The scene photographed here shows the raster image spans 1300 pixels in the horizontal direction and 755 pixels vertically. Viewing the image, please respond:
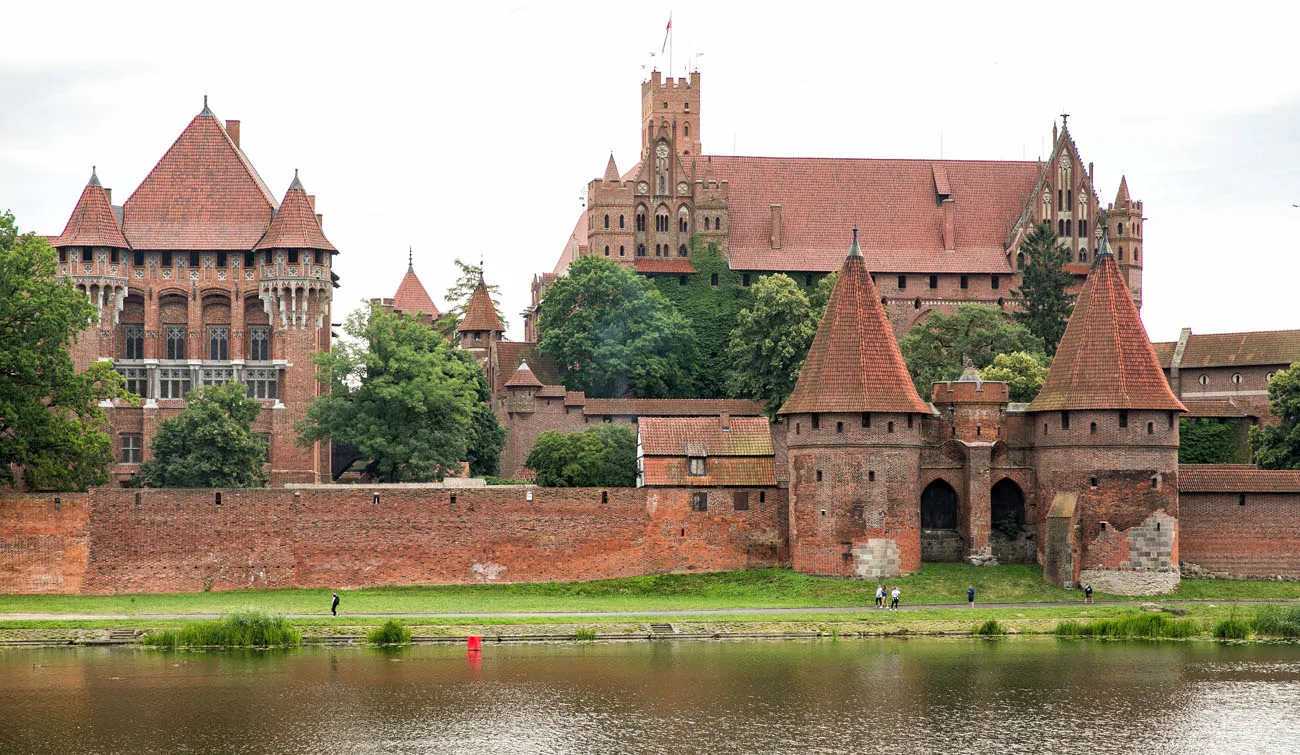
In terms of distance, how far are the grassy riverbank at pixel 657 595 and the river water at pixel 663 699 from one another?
5.11 metres

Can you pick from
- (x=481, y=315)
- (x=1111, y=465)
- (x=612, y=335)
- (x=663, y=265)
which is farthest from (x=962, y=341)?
(x=1111, y=465)

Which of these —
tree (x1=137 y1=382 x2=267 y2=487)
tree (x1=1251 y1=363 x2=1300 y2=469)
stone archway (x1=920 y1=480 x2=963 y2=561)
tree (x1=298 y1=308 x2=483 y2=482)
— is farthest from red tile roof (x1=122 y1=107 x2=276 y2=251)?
tree (x1=1251 y1=363 x2=1300 y2=469)

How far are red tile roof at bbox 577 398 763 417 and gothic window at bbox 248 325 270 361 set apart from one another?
1202 centimetres

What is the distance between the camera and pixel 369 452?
63.7 m

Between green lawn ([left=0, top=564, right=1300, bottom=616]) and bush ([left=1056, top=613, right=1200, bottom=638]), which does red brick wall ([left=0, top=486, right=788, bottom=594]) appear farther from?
bush ([left=1056, top=613, right=1200, bottom=638])

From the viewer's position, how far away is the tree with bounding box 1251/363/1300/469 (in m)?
62.2

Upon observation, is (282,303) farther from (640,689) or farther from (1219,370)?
(1219,370)

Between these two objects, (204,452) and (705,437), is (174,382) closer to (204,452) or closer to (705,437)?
(204,452)

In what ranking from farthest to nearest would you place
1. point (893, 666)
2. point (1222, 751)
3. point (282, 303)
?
point (282, 303) → point (893, 666) → point (1222, 751)

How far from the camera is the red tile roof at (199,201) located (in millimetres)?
72125

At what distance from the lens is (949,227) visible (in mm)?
90250

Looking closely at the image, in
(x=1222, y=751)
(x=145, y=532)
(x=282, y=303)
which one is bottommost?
(x=1222, y=751)

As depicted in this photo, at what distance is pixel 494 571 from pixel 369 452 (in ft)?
34.4

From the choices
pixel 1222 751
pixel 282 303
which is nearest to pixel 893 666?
pixel 1222 751
